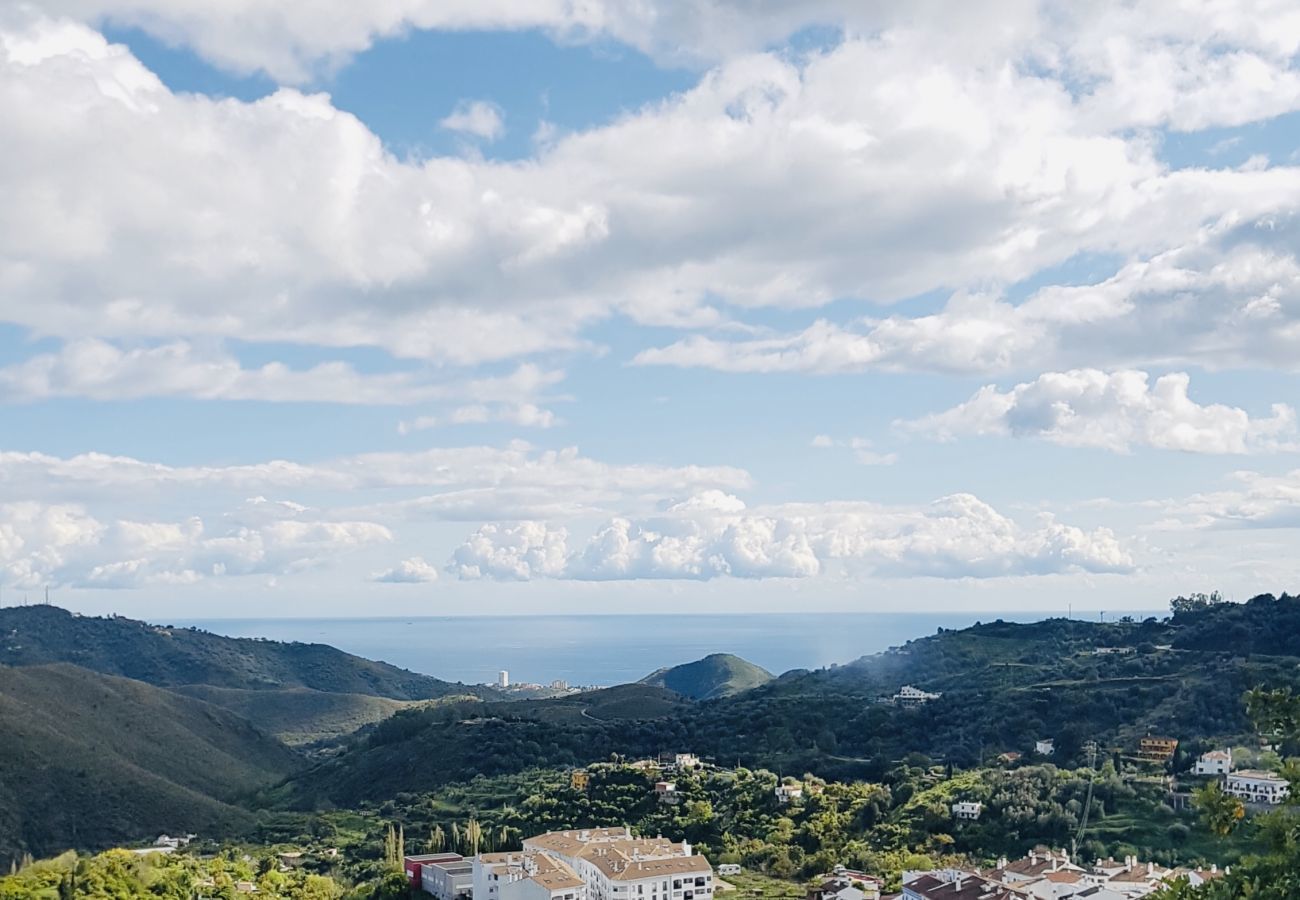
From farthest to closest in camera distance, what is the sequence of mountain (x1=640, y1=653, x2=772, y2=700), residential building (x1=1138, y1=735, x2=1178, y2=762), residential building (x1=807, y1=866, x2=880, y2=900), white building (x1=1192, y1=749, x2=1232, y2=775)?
mountain (x1=640, y1=653, x2=772, y2=700), residential building (x1=1138, y1=735, x2=1178, y2=762), white building (x1=1192, y1=749, x2=1232, y2=775), residential building (x1=807, y1=866, x2=880, y2=900)

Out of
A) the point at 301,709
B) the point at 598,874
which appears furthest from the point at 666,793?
the point at 301,709

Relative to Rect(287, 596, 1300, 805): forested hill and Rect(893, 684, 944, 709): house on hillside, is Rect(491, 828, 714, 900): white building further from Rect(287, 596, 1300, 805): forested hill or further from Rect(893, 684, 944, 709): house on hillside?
Rect(893, 684, 944, 709): house on hillside

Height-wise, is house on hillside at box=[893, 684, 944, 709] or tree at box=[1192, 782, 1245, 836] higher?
tree at box=[1192, 782, 1245, 836]

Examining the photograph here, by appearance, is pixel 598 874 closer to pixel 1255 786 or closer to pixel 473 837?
pixel 473 837

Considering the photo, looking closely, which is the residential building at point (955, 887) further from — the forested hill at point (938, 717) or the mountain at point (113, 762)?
the mountain at point (113, 762)

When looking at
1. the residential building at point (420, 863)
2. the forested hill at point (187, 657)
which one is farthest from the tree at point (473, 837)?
the forested hill at point (187, 657)

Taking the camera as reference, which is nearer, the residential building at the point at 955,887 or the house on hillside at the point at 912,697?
the residential building at the point at 955,887

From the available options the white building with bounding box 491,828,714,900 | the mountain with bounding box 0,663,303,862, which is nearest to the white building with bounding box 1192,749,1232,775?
the white building with bounding box 491,828,714,900
